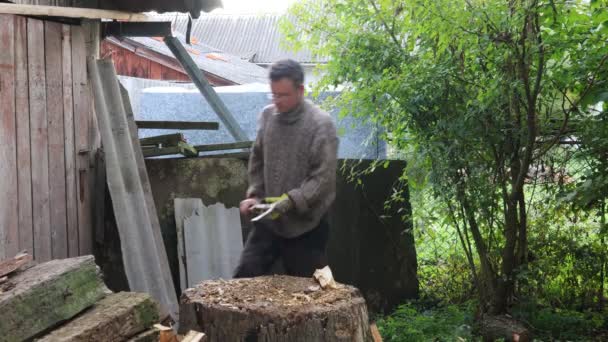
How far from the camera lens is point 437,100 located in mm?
6184

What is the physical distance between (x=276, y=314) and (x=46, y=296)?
1.09 m

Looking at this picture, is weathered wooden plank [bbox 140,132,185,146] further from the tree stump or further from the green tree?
the tree stump

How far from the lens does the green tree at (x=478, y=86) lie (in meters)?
5.39

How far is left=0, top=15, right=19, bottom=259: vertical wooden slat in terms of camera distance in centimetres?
494

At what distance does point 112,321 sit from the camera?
340 cm

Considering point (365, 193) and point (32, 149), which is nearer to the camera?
point (32, 149)

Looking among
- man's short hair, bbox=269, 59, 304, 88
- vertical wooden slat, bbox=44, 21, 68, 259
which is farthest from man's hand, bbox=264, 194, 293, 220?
vertical wooden slat, bbox=44, 21, 68, 259

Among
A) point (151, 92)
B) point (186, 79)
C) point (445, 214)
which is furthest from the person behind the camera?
point (186, 79)

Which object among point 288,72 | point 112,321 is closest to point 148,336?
point 112,321

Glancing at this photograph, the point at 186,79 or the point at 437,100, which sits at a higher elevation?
the point at 186,79

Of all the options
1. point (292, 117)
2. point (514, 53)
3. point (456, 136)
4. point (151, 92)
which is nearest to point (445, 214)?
point (456, 136)

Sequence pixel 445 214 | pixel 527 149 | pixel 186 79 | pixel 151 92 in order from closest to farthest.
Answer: pixel 527 149 → pixel 445 214 → pixel 151 92 → pixel 186 79

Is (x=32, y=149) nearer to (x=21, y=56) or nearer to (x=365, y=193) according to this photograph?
(x=21, y=56)

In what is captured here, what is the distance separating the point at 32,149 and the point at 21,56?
24.8 inches
